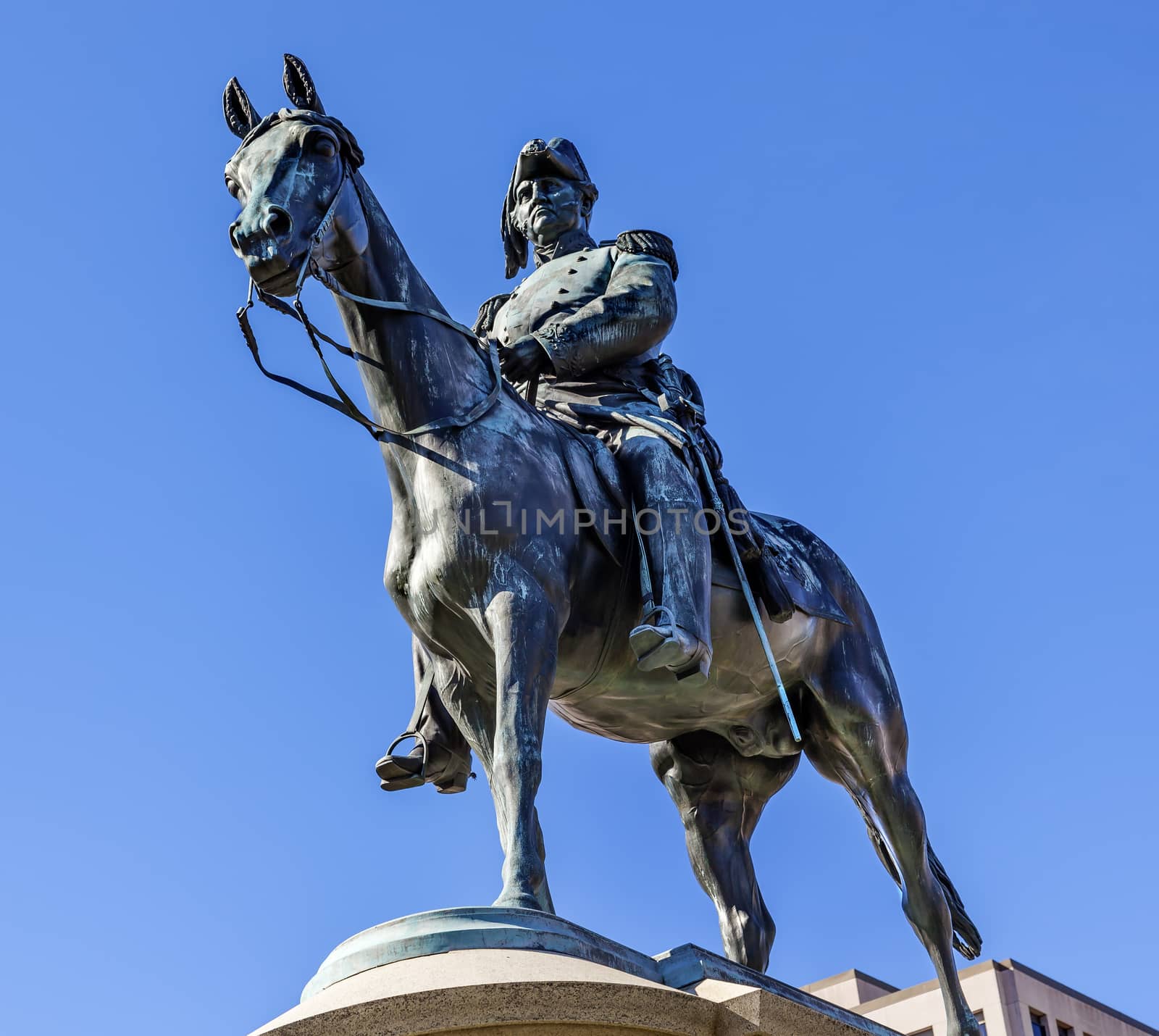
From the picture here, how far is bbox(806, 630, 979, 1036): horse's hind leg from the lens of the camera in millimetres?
10836

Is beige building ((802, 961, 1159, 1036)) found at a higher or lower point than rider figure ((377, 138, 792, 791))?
higher

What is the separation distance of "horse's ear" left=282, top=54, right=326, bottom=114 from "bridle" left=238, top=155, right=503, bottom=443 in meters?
0.44

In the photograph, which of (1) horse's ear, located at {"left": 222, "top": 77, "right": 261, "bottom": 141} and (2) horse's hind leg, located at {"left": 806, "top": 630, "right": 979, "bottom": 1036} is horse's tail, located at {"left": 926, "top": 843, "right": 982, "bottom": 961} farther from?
(1) horse's ear, located at {"left": 222, "top": 77, "right": 261, "bottom": 141}

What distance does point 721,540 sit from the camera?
10539mm

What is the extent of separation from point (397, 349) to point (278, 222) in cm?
97

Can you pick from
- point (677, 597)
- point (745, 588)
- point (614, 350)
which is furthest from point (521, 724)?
point (614, 350)

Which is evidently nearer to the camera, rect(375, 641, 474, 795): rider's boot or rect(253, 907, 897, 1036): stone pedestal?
rect(253, 907, 897, 1036): stone pedestal

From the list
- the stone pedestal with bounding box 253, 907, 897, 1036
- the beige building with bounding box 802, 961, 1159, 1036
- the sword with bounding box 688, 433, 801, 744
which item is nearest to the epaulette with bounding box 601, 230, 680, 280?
the sword with bounding box 688, 433, 801, 744

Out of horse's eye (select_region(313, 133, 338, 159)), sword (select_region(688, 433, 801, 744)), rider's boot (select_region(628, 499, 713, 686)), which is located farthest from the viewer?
sword (select_region(688, 433, 801, 744))

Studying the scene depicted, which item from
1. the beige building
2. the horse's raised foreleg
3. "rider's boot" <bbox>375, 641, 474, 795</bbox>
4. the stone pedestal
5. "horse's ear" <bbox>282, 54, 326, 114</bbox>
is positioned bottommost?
the stone pedestal

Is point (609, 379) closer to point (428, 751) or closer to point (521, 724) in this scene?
point (428, 751)

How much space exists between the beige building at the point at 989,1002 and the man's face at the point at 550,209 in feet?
81.3

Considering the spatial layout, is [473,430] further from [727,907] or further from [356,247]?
[727,907]

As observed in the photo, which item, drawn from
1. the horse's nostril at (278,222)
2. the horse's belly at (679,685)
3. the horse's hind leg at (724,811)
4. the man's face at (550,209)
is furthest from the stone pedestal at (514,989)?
the man's face at (550,209)
